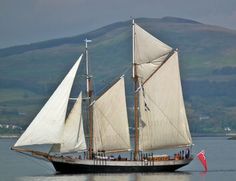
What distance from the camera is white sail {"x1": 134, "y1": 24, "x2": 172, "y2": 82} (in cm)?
9088

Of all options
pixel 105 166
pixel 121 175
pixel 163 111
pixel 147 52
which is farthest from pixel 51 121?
pixel 147 52

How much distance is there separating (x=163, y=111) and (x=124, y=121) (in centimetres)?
410

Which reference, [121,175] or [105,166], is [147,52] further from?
[121,175]

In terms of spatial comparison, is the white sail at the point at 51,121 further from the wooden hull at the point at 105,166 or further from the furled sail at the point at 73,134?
the wooden hull at the point at 105,166

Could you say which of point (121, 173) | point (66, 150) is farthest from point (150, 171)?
point (66, 150)

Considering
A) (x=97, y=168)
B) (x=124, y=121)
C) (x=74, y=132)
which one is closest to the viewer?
(x=74, y=132)

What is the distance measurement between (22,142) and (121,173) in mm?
10287

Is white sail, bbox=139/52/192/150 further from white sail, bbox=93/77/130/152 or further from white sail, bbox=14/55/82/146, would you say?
white sail, bbox=14/55/82/146

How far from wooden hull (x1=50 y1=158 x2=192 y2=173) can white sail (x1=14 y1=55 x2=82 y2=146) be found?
354cm

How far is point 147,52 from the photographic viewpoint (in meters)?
91.3

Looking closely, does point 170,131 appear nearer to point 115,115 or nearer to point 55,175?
point 115,115

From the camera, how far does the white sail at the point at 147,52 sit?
90.9 metres

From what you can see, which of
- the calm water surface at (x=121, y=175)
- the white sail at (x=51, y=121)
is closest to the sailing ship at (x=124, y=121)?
the white sail at (x=51, y=121)

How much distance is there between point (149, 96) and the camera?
9250 cm
